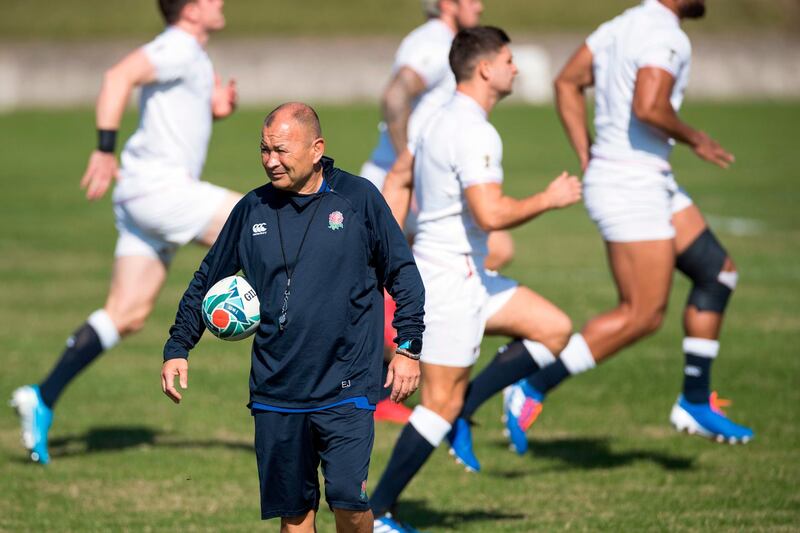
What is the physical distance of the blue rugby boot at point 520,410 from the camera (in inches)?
291

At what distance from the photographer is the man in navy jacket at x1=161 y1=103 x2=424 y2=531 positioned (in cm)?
513

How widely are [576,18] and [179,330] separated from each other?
50.5 m

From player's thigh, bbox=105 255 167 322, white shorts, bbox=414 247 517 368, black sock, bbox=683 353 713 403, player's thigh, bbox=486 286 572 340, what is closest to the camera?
white shorts, bbox=414 247 517 368

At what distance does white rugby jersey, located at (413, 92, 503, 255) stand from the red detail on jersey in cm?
170

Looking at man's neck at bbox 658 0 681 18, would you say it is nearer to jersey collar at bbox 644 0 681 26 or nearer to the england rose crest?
jersey collar at bbox 644 0 681 26

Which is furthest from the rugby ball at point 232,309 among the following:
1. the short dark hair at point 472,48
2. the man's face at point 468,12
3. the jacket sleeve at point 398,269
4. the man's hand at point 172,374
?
the man's face at point 468,12

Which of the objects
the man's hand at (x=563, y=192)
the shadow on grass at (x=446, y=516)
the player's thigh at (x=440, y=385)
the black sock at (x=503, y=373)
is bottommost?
the shadow on grass at (x=446, y=516)

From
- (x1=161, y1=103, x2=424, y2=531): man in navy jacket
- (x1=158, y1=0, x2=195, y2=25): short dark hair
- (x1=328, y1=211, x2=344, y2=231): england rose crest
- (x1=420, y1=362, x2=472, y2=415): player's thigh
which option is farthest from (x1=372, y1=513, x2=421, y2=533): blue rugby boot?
(x1=158, y1=0, x2=195, y2=25): short dark hair

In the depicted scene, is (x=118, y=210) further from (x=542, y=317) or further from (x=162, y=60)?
(x=542, y=317)

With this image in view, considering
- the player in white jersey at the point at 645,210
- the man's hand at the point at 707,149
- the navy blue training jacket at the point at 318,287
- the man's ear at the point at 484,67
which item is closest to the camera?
the navy blue training jacket at the point at 318,287

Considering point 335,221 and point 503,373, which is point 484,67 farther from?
point 335,221

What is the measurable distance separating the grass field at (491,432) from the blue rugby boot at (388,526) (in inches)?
13.8

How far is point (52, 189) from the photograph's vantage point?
75.3 ft

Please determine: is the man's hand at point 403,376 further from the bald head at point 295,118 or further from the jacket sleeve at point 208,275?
the bald head at point 295,118
